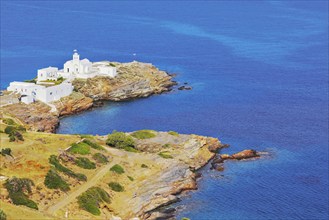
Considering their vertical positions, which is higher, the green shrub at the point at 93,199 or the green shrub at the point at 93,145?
the green shrub at the point at 93,145

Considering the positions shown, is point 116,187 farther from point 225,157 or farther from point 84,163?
point 225,157

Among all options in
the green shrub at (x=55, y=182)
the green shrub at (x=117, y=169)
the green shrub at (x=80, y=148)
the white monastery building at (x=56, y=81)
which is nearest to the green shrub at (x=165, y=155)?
the green shrub at (x=117, y=169)

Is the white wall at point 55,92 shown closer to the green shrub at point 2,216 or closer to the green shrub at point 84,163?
the green shrub at point 84,163

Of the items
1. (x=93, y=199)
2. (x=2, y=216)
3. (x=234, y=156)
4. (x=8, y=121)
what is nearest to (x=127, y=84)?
(x=8, y=121)

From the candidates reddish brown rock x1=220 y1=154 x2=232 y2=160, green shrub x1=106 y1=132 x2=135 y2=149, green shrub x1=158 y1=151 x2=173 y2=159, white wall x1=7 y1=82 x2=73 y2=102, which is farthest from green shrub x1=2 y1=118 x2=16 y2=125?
reddish brown rock x1=220 y1=154 x2=232 y2=160

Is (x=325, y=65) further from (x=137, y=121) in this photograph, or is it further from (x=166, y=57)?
(x=137, y=121)

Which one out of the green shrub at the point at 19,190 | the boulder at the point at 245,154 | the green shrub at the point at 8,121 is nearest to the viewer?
the green shrub at the point at 19,190
